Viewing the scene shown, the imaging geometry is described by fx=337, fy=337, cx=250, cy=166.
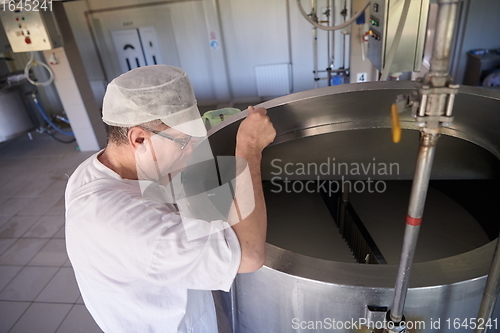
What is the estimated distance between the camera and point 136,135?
861mm

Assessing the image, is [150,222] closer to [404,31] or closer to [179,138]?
[179,138]

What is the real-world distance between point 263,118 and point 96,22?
5378 mm

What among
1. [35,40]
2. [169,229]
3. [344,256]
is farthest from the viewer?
[35,40]

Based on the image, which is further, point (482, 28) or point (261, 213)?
point (482, 28)

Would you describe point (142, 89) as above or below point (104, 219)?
above

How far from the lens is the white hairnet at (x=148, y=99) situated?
2.81 feet

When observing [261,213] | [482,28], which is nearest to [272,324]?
[261,213]

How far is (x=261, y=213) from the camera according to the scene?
784mm

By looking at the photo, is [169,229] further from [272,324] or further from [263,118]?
[272,324]

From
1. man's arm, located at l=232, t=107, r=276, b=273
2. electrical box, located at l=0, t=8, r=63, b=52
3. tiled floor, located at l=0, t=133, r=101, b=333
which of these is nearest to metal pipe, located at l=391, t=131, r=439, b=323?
man's arm, located at l=232, t=107, r=276, b=273

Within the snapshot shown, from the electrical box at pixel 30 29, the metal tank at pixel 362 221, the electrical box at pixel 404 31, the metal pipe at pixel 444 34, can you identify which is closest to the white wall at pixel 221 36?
the electrical box at pixel 30 29

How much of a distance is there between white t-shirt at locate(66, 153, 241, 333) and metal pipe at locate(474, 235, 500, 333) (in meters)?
0.52

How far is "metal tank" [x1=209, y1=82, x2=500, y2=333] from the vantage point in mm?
848

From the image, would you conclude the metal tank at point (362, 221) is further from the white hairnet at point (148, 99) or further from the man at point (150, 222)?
the white hairnet at point (148, 99)
